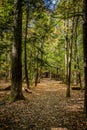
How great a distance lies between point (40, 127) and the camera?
8.88m

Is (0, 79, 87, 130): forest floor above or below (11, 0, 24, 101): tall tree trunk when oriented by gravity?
below

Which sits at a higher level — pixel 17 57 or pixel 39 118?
pixel 17 57

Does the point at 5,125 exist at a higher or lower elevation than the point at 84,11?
lower

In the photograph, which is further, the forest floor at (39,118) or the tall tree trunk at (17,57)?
the tall tree trunk at (17,57)

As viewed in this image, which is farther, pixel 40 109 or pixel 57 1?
pixel 57 1

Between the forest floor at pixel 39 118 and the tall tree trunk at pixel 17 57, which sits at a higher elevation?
the tall tree trunk at pixel 17 57

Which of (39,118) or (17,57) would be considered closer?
(39,118)

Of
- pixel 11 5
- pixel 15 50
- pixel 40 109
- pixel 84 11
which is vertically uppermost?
pixel 11 5

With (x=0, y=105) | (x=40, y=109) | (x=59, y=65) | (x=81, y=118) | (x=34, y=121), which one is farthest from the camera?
(x=59, y=65)

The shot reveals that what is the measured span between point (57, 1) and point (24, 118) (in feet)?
27.6

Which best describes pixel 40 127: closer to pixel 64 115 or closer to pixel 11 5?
pixel 64 115

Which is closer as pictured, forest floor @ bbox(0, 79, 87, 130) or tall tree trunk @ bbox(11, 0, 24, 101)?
forest floor @ bbox(0, 79, 87, 130)

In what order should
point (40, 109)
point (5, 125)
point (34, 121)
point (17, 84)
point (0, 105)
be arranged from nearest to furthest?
1. point (5, 125)
2. point (34, 121)
3. point (40, 109)
4. point (0, 105)
5. point (17, 84)

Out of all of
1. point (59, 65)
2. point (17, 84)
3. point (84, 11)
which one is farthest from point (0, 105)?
point (59, 65)
